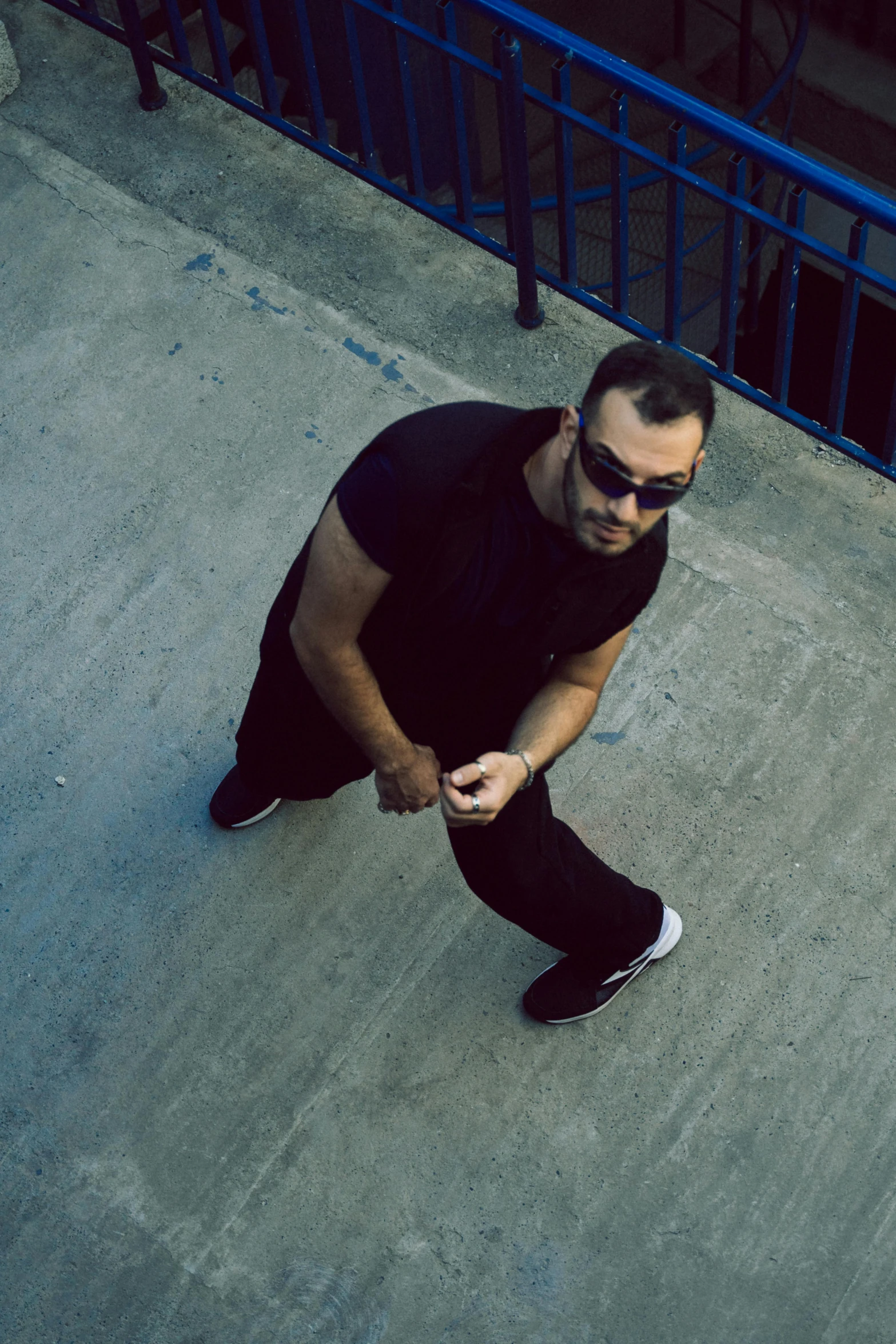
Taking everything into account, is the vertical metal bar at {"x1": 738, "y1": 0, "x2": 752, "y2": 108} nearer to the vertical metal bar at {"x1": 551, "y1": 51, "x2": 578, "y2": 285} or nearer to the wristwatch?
the vertical metal bar at {"x1": 551, "y1": 51, "x2": 578, "y2": 285}

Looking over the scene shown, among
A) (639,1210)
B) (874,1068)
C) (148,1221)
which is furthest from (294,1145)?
(874,1068)

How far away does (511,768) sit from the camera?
2.51 metres

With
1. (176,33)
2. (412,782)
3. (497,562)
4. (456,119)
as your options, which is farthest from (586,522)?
(176,33)

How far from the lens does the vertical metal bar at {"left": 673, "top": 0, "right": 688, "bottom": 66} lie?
7887 millimetres

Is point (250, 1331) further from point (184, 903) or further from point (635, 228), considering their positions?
point (635, 228)

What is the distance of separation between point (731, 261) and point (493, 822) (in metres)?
1.92

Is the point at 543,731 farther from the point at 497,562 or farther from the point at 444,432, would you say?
the point at 444,432

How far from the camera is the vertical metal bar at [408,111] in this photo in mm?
3799

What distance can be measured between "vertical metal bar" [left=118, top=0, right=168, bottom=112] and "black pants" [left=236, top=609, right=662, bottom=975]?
2579 millimetres

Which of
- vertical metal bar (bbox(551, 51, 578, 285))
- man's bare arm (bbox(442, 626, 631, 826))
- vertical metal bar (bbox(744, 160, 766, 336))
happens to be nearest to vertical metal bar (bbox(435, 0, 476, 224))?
vertical metal bar (bbox(551, 51, 578, 285))

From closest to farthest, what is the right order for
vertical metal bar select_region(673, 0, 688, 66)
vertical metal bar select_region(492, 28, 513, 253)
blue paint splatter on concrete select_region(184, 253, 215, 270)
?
vertical metal bar select_region(492, 28, 513, 253)
blue paint splatter on concrete select_region(184, 253, 215, 270)
vertical metal bar select_region(673, 0, 688, 66)

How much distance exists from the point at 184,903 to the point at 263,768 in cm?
50

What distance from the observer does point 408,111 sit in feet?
13.0

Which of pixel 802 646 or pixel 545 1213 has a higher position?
pixel 802 646
